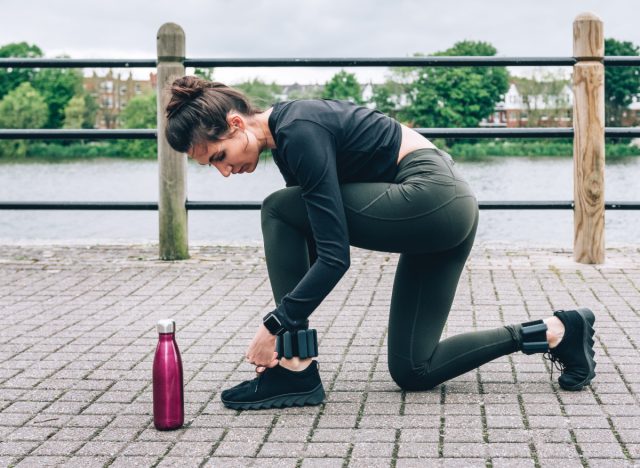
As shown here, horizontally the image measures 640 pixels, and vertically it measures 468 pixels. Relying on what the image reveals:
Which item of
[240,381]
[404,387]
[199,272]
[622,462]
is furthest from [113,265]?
[622,462]

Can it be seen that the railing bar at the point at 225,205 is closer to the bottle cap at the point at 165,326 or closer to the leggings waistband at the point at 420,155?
the leggings waistband at the point at 420,155

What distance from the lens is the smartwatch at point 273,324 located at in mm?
3238

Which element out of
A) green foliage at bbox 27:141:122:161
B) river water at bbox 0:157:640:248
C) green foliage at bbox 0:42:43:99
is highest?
green foliage at bbox 0:42:43:99

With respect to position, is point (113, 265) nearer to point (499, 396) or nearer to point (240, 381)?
point (240, 381)

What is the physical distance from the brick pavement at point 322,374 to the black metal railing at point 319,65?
54cm

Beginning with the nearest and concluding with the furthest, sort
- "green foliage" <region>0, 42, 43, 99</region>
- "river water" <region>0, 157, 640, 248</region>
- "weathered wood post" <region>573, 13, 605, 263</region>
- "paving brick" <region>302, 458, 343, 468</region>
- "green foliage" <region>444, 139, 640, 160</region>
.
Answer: "paving brick" <region>302, 458, 343, 468</region>
"weathered wood post" <region>573, 13, 605, 263</region>
"green foliage" <region>444, 139, 640, 160</region>
"river water" <region>0, 157, 640, 248</region>
"green foliage" <region>0, 42, 43, 99</region>

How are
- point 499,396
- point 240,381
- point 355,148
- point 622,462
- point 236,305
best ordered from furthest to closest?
point 236,305
point 240,381
point 499,396
point 355,148
point 622,462

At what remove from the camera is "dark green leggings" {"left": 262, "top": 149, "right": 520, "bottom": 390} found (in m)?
3.44

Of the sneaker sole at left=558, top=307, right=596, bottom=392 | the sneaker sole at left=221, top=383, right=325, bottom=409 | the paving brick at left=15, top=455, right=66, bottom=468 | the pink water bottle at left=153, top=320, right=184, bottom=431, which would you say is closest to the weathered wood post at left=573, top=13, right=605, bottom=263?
the sneaker sole at left=558, top=307, right=596, bottom=392

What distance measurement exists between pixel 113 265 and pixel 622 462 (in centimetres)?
476

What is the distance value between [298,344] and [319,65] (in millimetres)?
4007

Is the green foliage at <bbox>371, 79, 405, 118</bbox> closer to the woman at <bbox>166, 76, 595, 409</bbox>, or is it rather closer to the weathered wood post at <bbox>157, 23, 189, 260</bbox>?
the weathered wood post at <bbox>157, 23, 189, 260</bbox>

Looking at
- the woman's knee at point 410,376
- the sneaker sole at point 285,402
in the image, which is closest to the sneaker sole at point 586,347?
the woman's knee at point 410,376

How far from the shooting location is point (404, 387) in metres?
3.75
